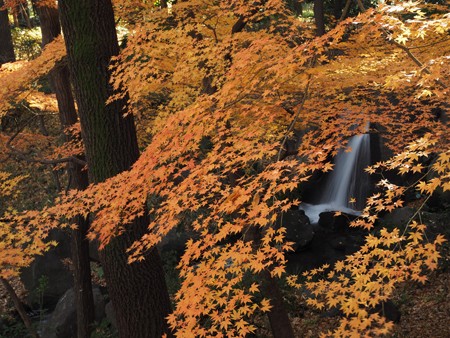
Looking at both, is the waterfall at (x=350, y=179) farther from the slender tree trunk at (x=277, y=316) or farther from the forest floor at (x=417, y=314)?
the slender tree trunk at (x=277, y=316)

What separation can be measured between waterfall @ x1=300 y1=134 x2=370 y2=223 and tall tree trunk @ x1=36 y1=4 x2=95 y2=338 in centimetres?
783

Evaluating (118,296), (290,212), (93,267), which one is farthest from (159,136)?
(93,267)

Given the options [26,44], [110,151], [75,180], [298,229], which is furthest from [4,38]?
[110,151]

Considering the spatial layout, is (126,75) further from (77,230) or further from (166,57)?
(77,230)

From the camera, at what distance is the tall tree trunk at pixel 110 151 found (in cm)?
601

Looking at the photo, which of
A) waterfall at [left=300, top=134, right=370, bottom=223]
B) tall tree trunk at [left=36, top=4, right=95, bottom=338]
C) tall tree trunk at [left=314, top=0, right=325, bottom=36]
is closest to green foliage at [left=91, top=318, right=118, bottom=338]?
tall tree trunk at [left=36, top=4, right=95, bottom=338]

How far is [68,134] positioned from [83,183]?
1063mm

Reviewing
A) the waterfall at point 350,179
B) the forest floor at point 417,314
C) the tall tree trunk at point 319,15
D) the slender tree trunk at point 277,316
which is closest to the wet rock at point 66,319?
the forest floor at point 417,314

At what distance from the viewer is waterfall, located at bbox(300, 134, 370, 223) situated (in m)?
15.1

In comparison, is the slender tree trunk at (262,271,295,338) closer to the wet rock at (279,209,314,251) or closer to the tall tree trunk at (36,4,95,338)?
the tall tree trunk at (36,4,95,338)

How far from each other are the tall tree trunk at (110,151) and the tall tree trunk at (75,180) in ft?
9.41

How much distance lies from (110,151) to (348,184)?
11.1 meters

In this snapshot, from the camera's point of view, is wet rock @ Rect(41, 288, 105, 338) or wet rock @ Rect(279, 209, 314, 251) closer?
wet rock @ Rect(41, 288, 105, 338)

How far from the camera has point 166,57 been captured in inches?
324
